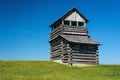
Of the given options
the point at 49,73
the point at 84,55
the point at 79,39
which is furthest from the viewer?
the point at 79,39

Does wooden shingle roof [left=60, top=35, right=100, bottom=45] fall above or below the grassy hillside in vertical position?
above

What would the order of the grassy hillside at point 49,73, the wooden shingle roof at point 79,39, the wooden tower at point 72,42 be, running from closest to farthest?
the grassy hillside at point 49,73, the wooden shingle roof at point 79,39, the wooden tower at point 72,42

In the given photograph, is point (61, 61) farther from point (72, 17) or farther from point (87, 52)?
point (72, 17)

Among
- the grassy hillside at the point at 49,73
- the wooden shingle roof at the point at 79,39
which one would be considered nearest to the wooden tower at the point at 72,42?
the wooden shingle roof at the point at 79,39

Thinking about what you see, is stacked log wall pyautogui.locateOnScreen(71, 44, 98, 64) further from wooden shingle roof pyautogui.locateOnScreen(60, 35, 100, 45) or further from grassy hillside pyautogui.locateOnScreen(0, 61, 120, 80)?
grassy hillside pyautogui.locateOnScreen(0, 61, 120, 80)

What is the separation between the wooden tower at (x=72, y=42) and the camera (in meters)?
39.5

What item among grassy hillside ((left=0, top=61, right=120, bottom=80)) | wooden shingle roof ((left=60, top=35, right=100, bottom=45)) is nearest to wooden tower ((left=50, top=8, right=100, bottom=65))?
wooden shingle roof ((left=60, top=35, right=100, bottom=45))

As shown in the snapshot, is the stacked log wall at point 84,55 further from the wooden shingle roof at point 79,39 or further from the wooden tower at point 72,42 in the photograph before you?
the wooden shingle roof at point 79,39

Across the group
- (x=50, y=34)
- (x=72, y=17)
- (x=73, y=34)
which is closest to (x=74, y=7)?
(x=72, y=17)

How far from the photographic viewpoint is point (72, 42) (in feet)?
127

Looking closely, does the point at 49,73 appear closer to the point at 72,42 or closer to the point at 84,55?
the point at 72,42

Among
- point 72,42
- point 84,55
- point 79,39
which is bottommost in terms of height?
point 84,55

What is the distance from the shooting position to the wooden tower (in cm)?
3953

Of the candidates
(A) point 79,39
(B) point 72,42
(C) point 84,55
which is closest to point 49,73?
(B) point 72,42
